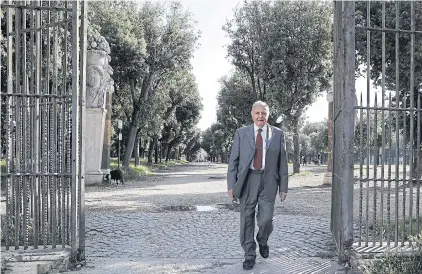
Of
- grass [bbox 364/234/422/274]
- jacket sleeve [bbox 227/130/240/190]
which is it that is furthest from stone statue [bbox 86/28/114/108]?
grass [bbox 364/234/422/274]

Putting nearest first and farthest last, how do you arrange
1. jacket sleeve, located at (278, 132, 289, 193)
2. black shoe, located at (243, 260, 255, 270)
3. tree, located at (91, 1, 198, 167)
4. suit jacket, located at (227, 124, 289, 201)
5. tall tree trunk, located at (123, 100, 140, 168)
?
black shoe, located at (243, 260, 255, 270)
suit jacket, located at (227, 124, 289, 201)
jacket sleeve, located at (278, 132, 289, 193)
tree, located at (91, 1, 198, 167)
tall tree trunk, located at (123, 100, 140, 168)

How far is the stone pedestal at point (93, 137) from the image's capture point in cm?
1731

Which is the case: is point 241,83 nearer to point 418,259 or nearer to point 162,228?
point 162,228

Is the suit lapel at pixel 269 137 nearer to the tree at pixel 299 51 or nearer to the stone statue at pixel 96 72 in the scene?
the stone statue at pixel 96 72

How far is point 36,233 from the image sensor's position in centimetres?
589

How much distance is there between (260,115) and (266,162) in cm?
61

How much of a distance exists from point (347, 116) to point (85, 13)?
3653 millimetres

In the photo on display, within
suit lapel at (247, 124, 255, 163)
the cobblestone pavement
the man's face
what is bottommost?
the cobblestone pavement

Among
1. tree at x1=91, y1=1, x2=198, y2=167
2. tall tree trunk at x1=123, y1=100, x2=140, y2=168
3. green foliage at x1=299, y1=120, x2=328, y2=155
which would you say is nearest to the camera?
tree at x1=91, y1=1, x2=198, y2=167

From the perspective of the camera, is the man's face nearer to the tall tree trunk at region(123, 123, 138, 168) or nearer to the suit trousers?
the suit trousers

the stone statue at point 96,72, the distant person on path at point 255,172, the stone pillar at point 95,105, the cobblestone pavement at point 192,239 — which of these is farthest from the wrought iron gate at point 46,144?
the stone statue at point 96,72

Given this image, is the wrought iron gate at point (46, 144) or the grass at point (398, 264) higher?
the wrought iron gate at point (46, 144)

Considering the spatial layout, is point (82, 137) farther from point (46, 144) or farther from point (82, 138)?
point (46, 144)

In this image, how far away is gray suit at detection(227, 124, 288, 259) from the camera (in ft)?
19.0
